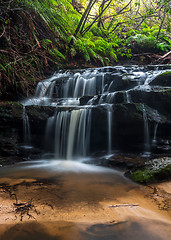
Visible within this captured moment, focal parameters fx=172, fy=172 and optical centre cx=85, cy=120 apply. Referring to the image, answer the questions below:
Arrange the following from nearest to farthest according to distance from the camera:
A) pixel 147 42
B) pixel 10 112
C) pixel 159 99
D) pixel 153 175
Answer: pixel 153 175, pixel 10 112, pixel 159 99, pixel 147 42

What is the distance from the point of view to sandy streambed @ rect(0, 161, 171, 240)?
143cm

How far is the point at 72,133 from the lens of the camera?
5.15 metres

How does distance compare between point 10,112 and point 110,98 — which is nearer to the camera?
point 10,112

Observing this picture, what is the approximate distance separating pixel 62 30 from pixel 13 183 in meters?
9.04

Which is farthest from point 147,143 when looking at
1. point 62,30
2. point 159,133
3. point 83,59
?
point 62,30

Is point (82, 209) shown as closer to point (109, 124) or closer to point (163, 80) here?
point (109, 124)

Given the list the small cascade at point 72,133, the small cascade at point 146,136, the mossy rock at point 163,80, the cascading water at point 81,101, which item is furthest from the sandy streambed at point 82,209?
the mossy rock at point 163,80

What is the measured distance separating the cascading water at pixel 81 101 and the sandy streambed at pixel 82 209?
7.07 ft

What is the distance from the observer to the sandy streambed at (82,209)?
1432 millimetres

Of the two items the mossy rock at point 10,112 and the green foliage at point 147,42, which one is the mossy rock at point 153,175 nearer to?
the mossy rock at point 10,112

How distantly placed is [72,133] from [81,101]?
1.55 metres

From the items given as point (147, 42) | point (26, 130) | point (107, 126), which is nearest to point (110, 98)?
point (107, 126)

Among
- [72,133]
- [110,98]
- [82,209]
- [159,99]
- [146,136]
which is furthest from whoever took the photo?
[110,98]

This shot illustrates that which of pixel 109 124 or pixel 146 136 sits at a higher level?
pixel 109 124
